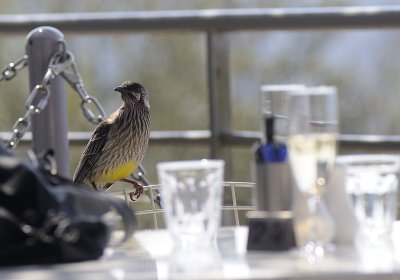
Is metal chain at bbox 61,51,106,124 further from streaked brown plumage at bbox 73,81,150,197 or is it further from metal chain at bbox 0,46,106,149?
streaked brown plumage at bbox 73,81,150,197

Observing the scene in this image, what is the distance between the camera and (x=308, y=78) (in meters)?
6.86

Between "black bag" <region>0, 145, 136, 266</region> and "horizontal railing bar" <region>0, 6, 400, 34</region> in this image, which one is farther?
"horizontal railing bar" <region>0, 6, 400, 34</region>

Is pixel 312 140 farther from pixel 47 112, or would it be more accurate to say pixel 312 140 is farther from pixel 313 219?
pixel 47 112

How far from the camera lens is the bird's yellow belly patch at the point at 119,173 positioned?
13.3ft

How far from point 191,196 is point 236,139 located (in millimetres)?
2970

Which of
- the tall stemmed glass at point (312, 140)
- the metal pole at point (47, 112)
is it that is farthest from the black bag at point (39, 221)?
the metal pole at point (47, 112)

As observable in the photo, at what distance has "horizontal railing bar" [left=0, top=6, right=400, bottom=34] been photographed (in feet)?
14.7

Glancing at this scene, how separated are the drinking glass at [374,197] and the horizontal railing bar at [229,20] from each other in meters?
2.84

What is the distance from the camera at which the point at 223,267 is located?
1509 mm

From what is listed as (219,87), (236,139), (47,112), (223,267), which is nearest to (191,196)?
(223,267)

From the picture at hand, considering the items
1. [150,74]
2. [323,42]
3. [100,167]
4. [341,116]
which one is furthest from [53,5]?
[100,167]

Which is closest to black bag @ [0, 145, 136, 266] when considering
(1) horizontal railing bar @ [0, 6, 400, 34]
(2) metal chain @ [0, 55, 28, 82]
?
(2) metal chain @ [0, 55, 28, 82]

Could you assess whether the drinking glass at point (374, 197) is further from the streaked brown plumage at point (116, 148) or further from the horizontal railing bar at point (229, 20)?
the horizontal railing bar at point (229, 20)

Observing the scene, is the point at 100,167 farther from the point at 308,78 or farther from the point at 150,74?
the point at 150,74
